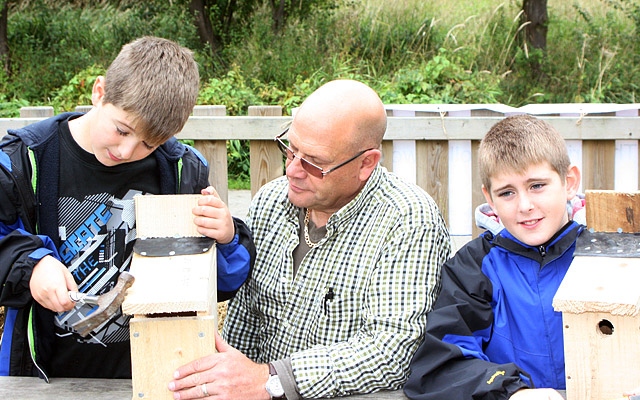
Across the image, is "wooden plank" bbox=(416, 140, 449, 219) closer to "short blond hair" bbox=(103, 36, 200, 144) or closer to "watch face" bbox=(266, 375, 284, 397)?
"short blond hair" bbox=(103, 36, 200, 144)

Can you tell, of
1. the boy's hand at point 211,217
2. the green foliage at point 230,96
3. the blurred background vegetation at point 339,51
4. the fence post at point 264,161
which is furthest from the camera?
the blurred background vegetation at point 339,51

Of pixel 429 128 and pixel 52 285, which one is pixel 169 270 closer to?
pixel 52 285

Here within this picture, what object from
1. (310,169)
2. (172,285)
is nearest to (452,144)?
(310,169)

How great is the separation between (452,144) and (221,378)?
304 cm

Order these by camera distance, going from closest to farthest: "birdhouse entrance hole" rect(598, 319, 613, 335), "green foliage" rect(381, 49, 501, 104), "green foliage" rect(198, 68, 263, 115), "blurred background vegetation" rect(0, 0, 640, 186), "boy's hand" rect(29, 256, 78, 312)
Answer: "birdhouse entrance hole" rect(598, 319, 613, 335), "boy's hand" rect(29, 256, 78, 312), "green foliage" rect(381, 49, 501, 104), "green foliage" rect(198, 68, 263, 115), "blurred background vegetation" rect(0, 0, 640, 186)

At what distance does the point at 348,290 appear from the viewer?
7.78 ft

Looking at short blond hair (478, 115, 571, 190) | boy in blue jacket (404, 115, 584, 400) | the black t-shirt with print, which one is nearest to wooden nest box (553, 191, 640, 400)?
boy in blue jacket (404, 115, 584, 400)

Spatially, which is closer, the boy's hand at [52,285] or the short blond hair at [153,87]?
the boy's hand at [52,285]

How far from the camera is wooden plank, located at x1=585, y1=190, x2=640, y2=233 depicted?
2021 millimetres

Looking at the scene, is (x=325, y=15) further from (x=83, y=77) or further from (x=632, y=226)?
(x=632, y=226)

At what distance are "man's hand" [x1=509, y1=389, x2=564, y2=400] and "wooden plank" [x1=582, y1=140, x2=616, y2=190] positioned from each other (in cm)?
294

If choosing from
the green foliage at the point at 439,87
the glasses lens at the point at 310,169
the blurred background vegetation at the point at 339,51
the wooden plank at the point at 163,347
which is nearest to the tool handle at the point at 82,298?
the wooden plank at the point at 163,347

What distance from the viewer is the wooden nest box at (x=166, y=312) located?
1832 mm

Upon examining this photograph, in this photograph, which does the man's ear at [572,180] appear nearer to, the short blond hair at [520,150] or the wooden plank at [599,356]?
the short blond hair at [520,150]
